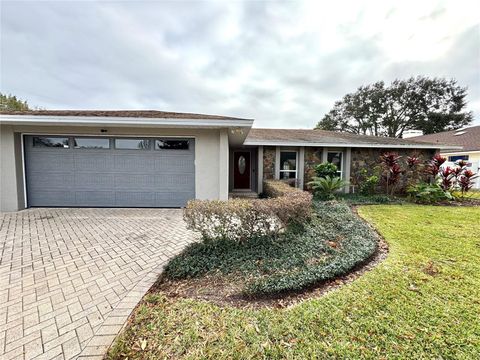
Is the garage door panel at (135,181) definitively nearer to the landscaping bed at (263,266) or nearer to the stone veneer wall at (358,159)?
the landscaping bed at (263,266)

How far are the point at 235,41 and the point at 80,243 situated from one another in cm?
944

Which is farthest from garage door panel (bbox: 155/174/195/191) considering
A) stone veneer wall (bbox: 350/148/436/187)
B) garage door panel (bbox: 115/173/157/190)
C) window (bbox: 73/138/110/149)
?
stone veneer wall (bbox: 350/148/436/187)

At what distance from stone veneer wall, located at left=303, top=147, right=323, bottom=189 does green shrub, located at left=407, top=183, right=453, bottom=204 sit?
12.9ft

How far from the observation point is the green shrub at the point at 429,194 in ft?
27.2

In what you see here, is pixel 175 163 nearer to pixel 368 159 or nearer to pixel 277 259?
pixel 277 259

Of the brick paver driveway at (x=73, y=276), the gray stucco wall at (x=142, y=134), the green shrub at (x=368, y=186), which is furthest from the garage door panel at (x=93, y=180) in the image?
the green shrub at (x=368, y=186)

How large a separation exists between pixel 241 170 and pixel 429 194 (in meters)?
8.45

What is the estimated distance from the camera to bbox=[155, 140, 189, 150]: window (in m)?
6.93

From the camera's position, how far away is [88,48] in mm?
8422

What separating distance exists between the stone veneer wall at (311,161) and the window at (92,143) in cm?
820

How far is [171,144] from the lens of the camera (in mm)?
6953

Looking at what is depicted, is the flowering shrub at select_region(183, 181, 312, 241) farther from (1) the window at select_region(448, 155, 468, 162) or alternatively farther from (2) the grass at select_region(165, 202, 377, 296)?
(1) the window at select_region(448, 155, 468, 162)

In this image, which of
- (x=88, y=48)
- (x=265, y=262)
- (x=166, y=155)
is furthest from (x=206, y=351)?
(x=88, y=48)

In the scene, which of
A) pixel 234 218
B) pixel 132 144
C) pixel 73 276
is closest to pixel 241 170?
pixel 132 144
